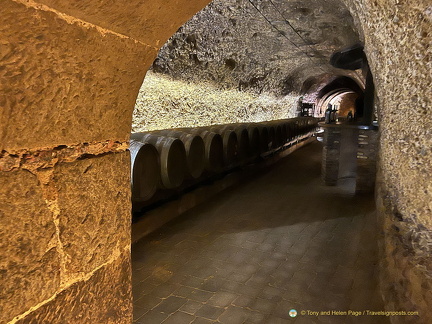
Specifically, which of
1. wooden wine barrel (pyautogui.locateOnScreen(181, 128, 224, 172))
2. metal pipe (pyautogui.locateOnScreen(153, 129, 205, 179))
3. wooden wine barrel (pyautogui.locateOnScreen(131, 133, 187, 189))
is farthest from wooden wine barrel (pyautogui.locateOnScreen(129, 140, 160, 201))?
wooden wine barrel (pyautogui.locateOnScreen(181, 128, 224, 172))

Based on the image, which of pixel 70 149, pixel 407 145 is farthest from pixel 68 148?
pixel 407 145

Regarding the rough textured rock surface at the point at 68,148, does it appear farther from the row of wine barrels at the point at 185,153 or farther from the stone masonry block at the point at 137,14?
the row of wine barrels at the point at 185,153

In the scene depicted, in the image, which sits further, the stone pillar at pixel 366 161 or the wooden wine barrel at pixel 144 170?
the stone pillar at pixel 366 161

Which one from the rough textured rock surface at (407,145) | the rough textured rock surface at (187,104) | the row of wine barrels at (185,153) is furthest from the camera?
the rough textured rock surface at (187,104)

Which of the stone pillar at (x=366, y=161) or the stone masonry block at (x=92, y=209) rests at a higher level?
the stone masonry block at (x=92, y=209)

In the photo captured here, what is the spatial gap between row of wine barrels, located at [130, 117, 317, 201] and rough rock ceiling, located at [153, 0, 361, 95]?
1.79 metres

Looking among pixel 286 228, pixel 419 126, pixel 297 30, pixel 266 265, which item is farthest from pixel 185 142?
pixel 297 30

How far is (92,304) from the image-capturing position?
105 cm

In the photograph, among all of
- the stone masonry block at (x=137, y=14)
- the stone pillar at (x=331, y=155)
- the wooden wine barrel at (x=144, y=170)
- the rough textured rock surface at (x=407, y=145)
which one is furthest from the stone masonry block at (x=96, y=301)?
the stone pillar at (x=331, y=155)

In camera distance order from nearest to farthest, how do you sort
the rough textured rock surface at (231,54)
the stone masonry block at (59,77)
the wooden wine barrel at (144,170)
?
the stone masonry block at (59,77) < the wooden wine barrel at (144,170) < the rough textured rock surface at (231,54)

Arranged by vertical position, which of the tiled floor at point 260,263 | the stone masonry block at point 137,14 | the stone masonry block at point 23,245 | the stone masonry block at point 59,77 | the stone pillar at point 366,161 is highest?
the stone masonry block at point 137,14

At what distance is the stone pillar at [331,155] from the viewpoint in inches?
247

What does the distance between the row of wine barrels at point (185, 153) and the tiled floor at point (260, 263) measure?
0.64 meters

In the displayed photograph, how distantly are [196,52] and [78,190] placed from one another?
606 cm
